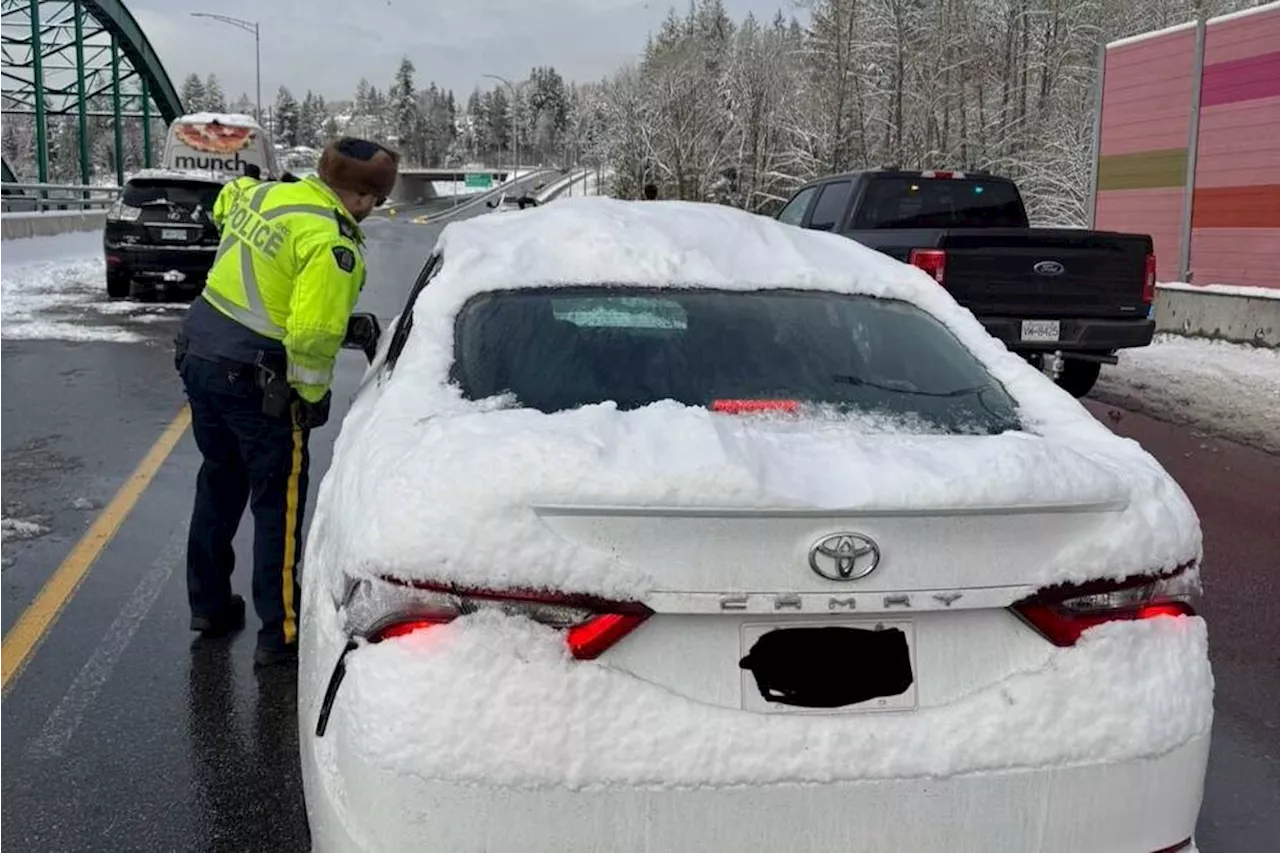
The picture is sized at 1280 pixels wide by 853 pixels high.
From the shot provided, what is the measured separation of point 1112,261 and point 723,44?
246 ft

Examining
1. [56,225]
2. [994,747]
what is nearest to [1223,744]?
[994,747]

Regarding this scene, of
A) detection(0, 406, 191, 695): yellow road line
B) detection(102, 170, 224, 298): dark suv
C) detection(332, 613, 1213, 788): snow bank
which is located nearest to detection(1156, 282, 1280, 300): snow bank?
detection(0, 406, 191, 695): yellow road line

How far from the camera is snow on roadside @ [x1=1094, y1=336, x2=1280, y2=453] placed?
927 centimetres

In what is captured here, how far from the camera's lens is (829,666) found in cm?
216

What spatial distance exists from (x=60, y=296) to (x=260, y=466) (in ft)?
51.5

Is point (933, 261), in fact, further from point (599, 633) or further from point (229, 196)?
point (599, 633)

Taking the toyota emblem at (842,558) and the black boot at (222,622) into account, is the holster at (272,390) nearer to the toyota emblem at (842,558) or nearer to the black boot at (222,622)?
the black boot at (222,622)

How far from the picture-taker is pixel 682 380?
2.99 metres

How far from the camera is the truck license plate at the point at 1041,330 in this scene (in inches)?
372

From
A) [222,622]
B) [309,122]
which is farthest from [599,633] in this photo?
[309,122]

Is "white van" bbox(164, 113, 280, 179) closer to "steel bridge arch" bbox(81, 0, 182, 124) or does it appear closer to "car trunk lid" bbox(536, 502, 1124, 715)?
"steel bridge arch" bbox(81, 0, 182, 124)

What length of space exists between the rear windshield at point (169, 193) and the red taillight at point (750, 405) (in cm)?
1545

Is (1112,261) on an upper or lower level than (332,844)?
upper

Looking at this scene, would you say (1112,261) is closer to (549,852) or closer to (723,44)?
(549,852)
